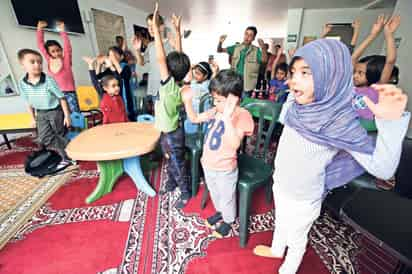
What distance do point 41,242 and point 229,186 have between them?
1.37 metres

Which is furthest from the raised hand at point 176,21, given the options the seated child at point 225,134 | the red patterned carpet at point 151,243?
the red patterned carpet at point 151,243

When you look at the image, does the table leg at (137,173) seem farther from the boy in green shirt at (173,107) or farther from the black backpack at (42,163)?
the black backpack at (42,163)

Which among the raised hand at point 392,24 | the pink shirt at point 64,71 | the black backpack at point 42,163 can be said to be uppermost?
the raised hand at point 392,24

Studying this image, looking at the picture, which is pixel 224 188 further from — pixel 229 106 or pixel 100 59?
pixel 100 59

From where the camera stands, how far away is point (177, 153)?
1490 mm

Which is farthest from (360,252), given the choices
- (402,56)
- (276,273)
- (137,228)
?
(402,56)

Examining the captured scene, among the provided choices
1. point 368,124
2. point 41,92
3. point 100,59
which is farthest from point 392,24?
point 41,92

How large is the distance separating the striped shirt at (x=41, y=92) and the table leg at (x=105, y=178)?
1.00 m

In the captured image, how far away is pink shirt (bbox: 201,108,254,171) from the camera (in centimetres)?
106

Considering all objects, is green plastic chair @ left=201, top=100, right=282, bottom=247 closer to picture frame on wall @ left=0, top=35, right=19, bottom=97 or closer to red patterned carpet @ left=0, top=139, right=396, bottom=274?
red patterned carpet @ left=0, top=139, right=396, bottom=274

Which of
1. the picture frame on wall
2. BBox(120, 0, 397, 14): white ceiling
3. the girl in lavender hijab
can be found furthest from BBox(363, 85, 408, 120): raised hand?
BBox(120, 0, 397, 14): white ceiling

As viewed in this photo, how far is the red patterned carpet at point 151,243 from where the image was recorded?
3.70 ft

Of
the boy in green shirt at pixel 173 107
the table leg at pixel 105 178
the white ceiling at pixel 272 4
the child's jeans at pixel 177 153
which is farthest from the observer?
the white ceiling at pixel 272 4

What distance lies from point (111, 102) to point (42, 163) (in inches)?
46.4
